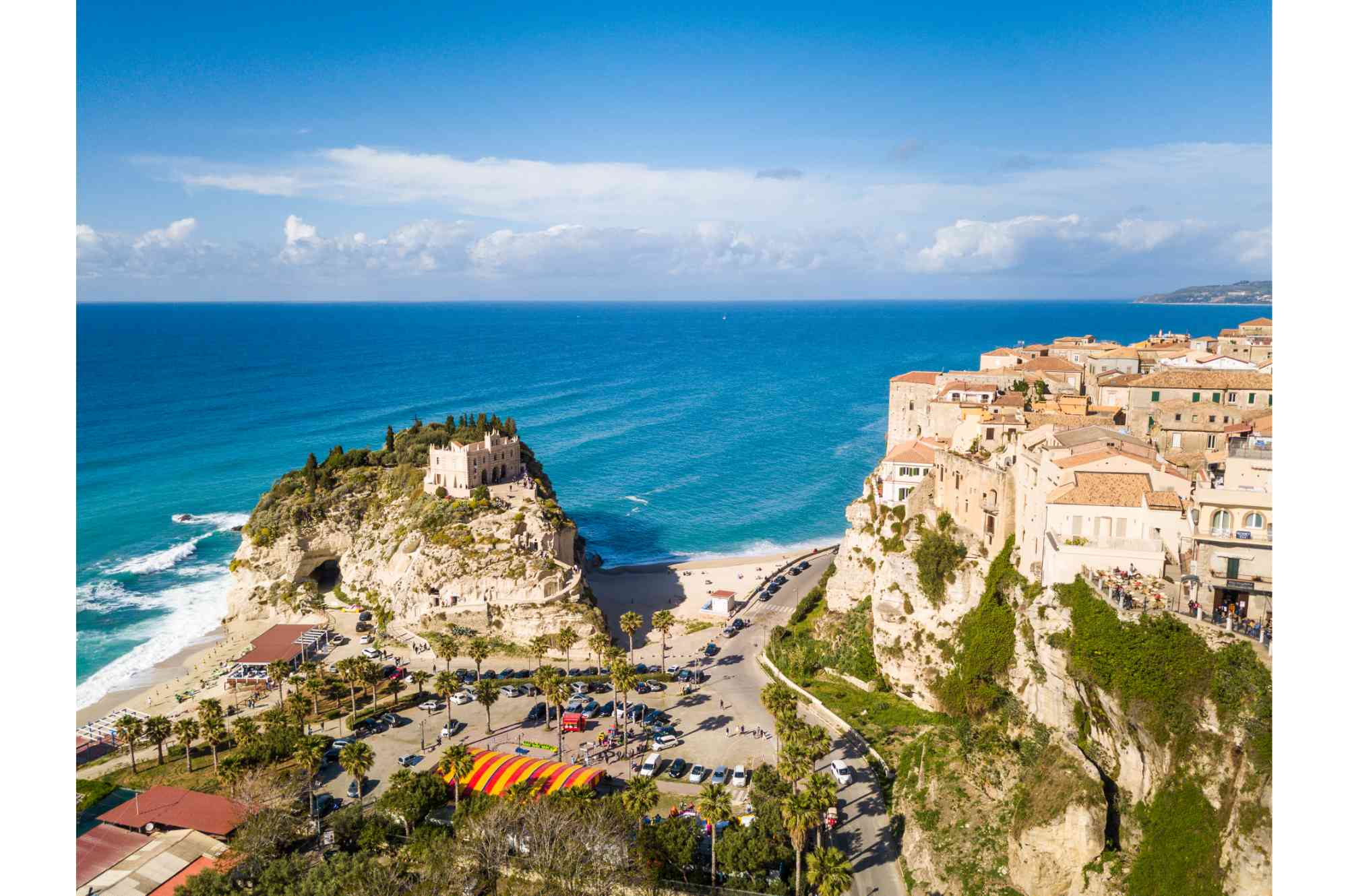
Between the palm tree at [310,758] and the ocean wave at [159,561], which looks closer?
the palm tree at [310,758]

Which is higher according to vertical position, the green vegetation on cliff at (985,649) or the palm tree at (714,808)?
the green vegetation on cliff at (985,649)

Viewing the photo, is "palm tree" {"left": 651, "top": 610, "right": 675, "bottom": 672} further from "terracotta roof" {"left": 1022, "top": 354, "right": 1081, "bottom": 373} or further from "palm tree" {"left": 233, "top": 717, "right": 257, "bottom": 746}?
"terracotta roof" {"left": 1022, "top": 354, "right": 1081, "bottom": 373}

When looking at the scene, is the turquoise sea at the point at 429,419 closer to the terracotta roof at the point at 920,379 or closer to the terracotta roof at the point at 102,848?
the terracotta roof at the point at 102,848

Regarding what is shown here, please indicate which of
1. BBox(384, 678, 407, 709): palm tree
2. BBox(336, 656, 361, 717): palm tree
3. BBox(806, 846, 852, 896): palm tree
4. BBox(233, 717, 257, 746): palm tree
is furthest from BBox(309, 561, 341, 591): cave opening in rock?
BBox(806, 846, 852, 896): palm tree

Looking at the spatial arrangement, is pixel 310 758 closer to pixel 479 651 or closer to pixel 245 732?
pixel 245 732

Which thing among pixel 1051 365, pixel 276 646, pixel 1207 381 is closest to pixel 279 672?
pixel 276 646

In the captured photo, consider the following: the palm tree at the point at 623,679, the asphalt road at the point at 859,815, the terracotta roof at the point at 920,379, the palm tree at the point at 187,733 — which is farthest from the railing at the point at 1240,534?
the palm tree at the point at 187,733

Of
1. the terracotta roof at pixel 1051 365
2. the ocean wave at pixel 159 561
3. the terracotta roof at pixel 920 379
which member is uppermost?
the terracotta roof at pixel 1051 365
